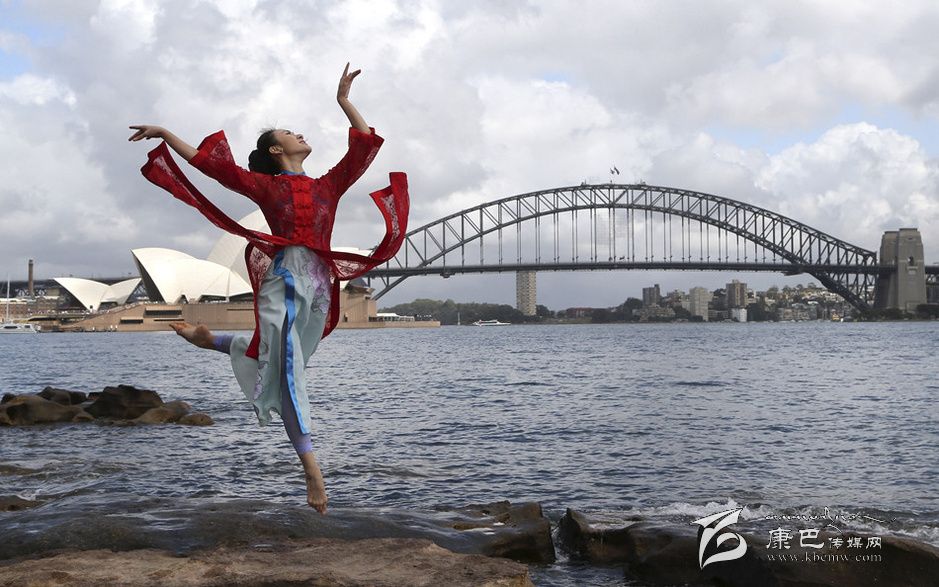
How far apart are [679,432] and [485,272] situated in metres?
60.7

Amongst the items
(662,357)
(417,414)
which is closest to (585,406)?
(417,414)

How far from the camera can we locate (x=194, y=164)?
10.3 feet

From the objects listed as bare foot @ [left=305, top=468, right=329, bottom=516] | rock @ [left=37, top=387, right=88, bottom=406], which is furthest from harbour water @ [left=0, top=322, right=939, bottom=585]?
bare foot @ [left=305, top=468, right=329, bottom=516]

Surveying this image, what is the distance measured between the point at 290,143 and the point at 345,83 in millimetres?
303

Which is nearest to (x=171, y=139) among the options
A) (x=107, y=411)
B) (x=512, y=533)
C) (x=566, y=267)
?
(x=512, y=533)

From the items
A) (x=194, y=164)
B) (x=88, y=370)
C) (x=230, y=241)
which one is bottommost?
(x=88, y=370)

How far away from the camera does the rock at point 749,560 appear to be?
4.70 meters

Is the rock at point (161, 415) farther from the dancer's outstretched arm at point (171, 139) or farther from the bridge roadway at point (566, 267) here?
the bridge roadway at point (566, 267)

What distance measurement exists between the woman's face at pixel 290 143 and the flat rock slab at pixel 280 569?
4.99 feet

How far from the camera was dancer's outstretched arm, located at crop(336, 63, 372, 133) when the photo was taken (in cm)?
329

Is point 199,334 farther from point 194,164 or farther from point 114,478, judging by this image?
point 114,478

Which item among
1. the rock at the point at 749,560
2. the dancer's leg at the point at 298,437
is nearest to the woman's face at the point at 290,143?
the dancer's leg at the point at 298,437

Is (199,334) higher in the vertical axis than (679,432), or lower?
higher

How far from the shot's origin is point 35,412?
1405 cm
